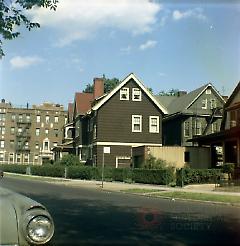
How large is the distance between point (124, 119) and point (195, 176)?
19.5 m

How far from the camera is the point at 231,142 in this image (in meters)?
38.3

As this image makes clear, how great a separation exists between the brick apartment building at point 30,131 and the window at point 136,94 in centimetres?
5426

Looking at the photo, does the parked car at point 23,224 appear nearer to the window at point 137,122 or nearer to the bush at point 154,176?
the bush at point 154,176

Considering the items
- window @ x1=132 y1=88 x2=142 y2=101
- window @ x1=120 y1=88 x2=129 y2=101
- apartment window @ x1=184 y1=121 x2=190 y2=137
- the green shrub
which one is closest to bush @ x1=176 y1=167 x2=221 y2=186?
window @ x1=132 y1=88 x2=142 y2=101

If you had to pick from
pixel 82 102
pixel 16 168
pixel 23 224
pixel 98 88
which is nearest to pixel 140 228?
pixel 23 224

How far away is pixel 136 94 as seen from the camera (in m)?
48.9

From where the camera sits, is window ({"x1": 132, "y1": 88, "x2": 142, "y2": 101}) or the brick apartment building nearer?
window ({"x1": 132, "y1": 88, "x2": 142, "y2": 101})

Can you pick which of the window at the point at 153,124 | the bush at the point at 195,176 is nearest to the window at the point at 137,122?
the window at the point at 153,124

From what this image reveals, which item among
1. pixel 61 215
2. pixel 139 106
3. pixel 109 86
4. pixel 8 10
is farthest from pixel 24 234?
pixel 109 86

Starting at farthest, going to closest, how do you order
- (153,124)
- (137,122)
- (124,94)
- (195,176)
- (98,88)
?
(98,88) → (153,124) → (137,122) → (124,94) → (195,176)

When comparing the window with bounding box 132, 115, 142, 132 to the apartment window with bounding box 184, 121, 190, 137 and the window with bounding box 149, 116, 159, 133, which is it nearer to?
the window with bounding box 149, 116, 159, 133

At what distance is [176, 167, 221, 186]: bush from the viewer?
29844 mm

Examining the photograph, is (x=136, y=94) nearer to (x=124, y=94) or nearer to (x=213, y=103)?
(x=124, y=94)

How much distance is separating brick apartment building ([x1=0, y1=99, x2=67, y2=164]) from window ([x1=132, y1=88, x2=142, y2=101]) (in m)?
54.3
